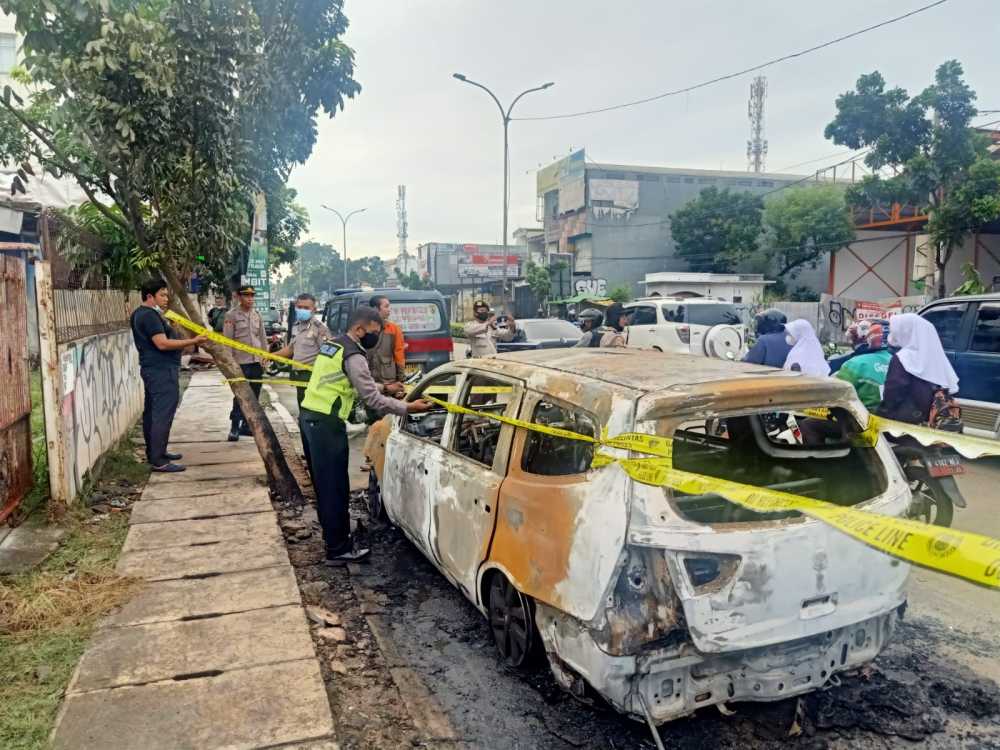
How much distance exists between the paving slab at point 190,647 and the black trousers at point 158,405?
3.35m

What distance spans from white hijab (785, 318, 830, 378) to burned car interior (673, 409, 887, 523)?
6.98 ft

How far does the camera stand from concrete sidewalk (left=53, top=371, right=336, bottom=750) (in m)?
2.88

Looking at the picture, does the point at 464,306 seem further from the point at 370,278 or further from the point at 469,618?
the point at 469,618

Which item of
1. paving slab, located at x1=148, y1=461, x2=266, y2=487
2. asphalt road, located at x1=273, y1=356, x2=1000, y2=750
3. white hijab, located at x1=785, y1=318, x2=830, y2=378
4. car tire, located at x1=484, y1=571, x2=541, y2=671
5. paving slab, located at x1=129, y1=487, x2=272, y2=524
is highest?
white hijab, located at x1=785, y1=318, x2=830, y2=378

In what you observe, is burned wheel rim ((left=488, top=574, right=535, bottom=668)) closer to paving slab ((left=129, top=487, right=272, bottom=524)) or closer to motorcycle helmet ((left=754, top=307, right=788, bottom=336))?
paving slab ((left=129, top=487, right=272, bottom=524))

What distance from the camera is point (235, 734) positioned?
286cm

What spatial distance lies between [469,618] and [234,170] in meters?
4.32

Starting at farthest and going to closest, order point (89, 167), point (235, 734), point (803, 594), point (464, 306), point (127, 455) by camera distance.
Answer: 1. point (464, 306)
2. point (127, 455)
3. point (89, 167)
4. point (235, 734)
5. point (803, 594)

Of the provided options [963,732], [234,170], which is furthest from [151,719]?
[234,170]

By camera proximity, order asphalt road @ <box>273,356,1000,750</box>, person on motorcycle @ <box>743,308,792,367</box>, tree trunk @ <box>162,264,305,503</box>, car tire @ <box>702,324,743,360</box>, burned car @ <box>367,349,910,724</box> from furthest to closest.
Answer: car tire @ <box>702,324,743,360</box> < person on motorcycle @ <box>743,308,792,367</box> < tree trunk @ <box>162,264,305,503</box> < asphalt road @ <box>273,356,1000,750</box> < burned car @ <box>367,349,910,724</box>

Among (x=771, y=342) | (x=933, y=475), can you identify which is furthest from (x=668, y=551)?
(x=771, y=342)

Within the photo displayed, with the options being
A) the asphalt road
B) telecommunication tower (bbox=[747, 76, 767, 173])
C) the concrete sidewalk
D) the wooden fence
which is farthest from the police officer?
telecommunication tower (bbox=[747, 76, 767, 173])

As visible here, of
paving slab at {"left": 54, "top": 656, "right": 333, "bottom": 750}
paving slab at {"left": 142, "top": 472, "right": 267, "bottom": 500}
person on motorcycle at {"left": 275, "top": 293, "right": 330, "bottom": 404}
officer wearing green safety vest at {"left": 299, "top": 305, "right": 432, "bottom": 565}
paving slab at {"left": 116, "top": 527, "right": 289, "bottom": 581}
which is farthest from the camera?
person on motorcycle at {"left": 275, "top": 293, "right": 330, "bottom": 404}

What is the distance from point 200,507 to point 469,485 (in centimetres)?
327
